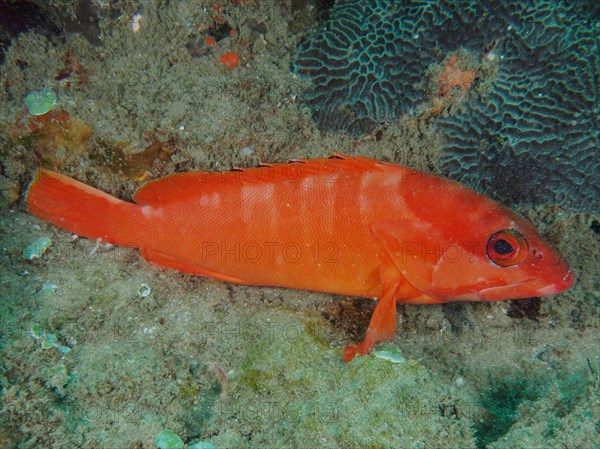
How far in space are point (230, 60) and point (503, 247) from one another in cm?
298

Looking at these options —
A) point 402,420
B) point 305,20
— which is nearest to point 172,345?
point 402,420

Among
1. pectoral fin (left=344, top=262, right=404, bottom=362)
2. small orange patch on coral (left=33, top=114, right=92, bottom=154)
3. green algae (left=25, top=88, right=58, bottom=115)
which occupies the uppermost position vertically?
green algae (left=25, top=88, right=58, bottom=115)

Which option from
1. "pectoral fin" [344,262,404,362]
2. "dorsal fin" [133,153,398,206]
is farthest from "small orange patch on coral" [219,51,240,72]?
"pectoral fin" [344,262,404,362]

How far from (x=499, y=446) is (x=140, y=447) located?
2.12 m

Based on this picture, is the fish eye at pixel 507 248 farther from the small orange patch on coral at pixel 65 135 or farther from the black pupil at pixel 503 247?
the small orange patch on coral at pixel 65 135

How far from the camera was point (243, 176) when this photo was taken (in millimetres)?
3566

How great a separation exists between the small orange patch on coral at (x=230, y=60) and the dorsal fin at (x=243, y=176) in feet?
3.45

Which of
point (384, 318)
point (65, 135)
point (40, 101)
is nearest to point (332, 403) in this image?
point (384, 318)

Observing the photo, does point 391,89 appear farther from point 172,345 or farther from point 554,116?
point 172,345

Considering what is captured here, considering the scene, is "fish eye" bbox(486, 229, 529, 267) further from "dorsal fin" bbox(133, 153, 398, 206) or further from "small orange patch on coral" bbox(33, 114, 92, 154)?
"small orange patch on coral" bbox(33, 114, 92, 154)

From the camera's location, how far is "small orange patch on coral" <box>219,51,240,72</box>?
386 centimetres

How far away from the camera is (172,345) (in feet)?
10.4

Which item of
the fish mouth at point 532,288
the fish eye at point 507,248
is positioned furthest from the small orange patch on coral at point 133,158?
the fish mouth at point 532,288

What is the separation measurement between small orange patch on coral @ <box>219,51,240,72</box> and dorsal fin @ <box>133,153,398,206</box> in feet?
3.45
